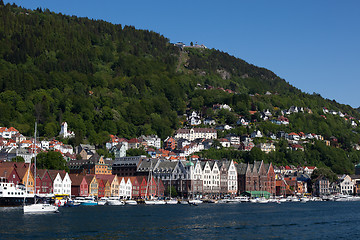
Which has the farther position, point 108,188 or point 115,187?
point 115,187

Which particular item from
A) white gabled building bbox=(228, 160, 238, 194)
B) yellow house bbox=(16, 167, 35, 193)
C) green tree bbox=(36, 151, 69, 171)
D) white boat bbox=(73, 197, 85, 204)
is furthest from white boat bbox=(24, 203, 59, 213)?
white gabled building bbox=(228, 160, 238, 194)

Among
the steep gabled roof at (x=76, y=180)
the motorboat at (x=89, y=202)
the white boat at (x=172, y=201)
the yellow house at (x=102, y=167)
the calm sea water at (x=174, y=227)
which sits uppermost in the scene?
the yellow house at (x=102, y=167)

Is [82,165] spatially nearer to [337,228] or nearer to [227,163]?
[227,163]

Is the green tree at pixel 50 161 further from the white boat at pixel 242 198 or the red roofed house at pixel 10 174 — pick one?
the white boat at pixel 242 198

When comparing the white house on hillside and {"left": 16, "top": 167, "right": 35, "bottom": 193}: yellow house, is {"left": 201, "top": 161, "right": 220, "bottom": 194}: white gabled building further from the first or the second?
the white house on hillside

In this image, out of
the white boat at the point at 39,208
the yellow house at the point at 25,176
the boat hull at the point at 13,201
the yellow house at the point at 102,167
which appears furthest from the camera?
the yellow house at the point at 102,167

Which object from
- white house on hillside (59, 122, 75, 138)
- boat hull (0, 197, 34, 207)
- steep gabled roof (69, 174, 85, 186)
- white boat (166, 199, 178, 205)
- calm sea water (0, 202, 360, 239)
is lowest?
calm sea water (0, 202, 360, 239)

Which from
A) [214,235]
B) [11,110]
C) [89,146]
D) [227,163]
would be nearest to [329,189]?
[227,163]

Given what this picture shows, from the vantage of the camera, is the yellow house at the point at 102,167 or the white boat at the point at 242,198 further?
the yellow house at the point at 102,167

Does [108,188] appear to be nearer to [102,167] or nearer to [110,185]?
[110,185]

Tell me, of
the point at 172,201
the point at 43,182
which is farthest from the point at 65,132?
the point at 172,201

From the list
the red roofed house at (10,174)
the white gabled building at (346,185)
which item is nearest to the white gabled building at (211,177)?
the red roofed house at (10,174)

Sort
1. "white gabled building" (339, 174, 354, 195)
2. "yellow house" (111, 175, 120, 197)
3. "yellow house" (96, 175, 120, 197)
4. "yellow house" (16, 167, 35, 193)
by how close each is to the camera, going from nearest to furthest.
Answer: "yellow house" (16, 167, 35, 193) < "yellow house" (96, 175, 120, 197) < "yellow house" (111, 175, 120, 197) < "white gabled building" (339, 174, 354, 195)

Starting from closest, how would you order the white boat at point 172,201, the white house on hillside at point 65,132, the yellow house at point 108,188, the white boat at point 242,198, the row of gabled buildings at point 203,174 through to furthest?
1. the white boat at point 172,201
2. the yellow house at point 108,188
3. the white boat at point 242,198
4. the row of gabled buildings at point 203,174
5. the white house on hillside at point 65,132
